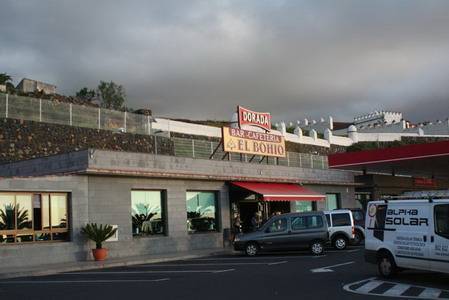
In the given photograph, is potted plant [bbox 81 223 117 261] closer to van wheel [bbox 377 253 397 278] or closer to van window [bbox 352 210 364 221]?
van wheel [bbox 377 253 397 278]

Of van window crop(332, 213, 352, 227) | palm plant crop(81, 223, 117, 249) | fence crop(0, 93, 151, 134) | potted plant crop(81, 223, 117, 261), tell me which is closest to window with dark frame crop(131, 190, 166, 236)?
palm plant crop(81, 223, 117, 249)

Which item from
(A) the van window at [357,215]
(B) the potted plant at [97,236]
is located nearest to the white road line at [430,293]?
(B) the potted plant at [97,236]

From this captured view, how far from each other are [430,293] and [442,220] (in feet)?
6.21

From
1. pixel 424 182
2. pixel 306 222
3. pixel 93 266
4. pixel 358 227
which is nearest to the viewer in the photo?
pixel 93 266

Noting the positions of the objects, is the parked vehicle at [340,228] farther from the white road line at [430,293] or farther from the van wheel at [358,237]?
the white road line at [430,293]

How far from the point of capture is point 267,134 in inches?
1391

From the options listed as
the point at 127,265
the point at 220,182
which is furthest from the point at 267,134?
the point at 127,265

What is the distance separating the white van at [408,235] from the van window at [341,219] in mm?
10528

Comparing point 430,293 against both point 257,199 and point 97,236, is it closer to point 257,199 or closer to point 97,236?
point 97,236

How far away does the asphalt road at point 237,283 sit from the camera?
485 inches

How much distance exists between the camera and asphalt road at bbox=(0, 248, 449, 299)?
12.3 metres

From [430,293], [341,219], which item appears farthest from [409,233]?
[341,219]

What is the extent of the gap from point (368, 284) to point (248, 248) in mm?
10607

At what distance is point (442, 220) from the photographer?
1306cm
